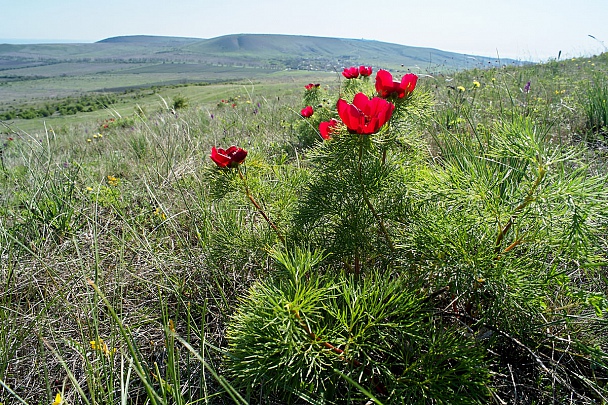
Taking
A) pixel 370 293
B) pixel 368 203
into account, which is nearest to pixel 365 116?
pixel 368 203

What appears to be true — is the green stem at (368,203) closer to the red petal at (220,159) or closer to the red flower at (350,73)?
the red petal at (220,159)

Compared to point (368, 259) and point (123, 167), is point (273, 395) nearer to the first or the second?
point (368, 259)

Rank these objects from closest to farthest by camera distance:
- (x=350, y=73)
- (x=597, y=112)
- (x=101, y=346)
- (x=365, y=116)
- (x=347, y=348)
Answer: (x=347, y=348)
(x=365, y=116)
(x=101, y=346)
(x=350, y=73)
(x=597, y=112)

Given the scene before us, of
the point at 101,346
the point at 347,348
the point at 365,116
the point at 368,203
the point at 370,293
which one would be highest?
the point at 365,116

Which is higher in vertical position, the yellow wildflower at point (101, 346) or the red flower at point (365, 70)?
the red flower at point (365, 70)

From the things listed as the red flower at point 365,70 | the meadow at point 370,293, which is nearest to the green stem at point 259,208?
the meadow at point 370,293

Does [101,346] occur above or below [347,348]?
below

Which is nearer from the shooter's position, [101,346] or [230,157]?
[101,346]

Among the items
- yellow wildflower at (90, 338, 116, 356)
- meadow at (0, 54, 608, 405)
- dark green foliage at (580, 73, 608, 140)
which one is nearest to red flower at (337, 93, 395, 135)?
meadow at (0, 54, 608, 405)

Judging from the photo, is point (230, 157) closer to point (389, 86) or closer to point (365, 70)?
point (389, 86)

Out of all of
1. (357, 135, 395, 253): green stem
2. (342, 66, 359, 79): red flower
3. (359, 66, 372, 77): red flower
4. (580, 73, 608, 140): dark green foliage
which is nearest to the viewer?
(357, 135, 395, 253): green stem

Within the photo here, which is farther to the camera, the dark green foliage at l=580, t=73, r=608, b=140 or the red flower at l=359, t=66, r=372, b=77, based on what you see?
the dark green foliage at l=580, t=73, r=608, b=140

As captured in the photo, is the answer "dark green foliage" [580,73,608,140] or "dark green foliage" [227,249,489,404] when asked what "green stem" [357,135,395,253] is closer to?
"dark green foliage" [227,249,489,404]

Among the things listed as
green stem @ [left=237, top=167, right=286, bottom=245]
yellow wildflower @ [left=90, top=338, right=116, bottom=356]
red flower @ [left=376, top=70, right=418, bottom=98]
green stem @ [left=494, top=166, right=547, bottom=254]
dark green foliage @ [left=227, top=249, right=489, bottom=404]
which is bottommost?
yellow wildflower @ [left=90, top=338, right=116, bottom=356]
